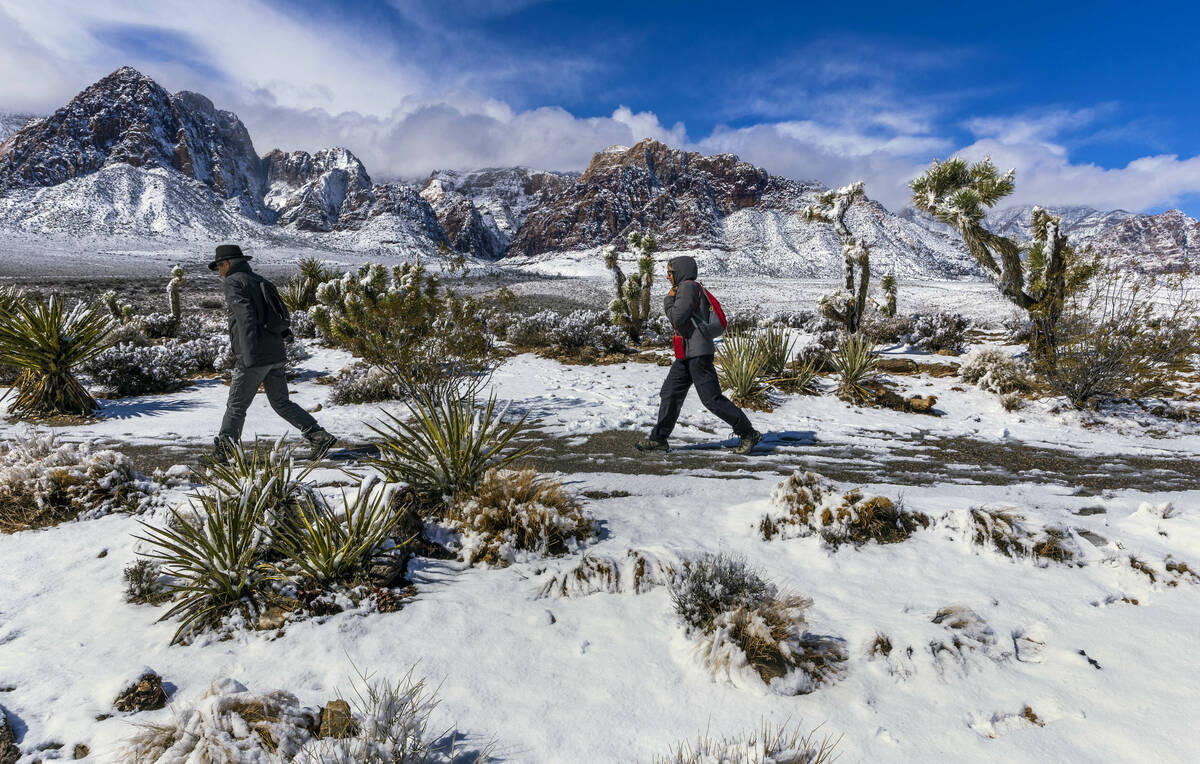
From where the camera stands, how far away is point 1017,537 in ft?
10.6

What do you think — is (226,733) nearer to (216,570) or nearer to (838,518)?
(216,570)

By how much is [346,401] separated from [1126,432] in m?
10.3

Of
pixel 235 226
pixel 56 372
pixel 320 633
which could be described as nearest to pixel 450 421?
pixel 320 633

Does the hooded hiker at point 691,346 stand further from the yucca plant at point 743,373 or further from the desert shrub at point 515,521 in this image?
the yucca plant at point 743,373

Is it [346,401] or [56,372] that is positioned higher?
[56,372]

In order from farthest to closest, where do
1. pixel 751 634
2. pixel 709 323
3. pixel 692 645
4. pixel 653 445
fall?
pixel 653 445
pixel 709 323
pixel 692 645
pixel 751 634

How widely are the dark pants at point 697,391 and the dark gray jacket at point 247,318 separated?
3.72 metres

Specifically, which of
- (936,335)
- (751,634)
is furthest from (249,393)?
(936,335)

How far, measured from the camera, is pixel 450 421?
12.8ft

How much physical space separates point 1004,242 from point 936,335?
253 centimetres

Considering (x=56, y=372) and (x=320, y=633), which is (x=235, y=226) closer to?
(x=56, y=372)

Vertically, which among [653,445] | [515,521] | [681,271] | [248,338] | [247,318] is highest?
[681,271]

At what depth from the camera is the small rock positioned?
1.84 metres

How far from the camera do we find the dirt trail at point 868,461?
4.86 meters
